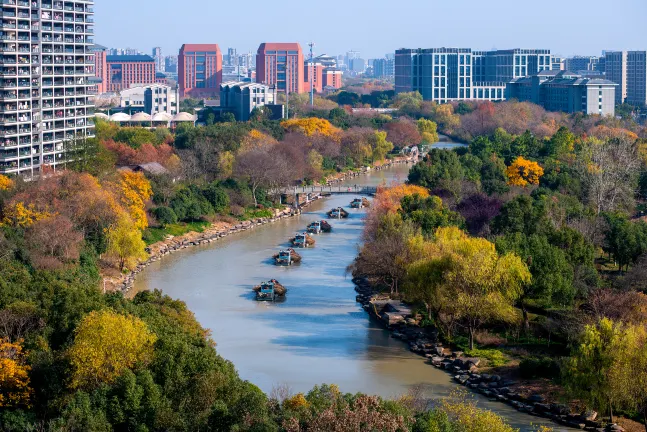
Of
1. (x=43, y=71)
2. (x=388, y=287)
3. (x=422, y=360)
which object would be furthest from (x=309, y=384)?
(x=43, y=71)

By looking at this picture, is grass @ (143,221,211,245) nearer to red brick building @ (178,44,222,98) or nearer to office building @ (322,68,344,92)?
red brick building @ (178,44,222,98)

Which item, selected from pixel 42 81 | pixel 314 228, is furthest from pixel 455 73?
pixel 42 81

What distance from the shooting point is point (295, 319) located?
38.3ft

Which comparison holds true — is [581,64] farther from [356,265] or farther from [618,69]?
[356,265]

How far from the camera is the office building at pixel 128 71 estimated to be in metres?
49.4

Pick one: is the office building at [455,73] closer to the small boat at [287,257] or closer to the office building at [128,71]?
the office building at [128,71]

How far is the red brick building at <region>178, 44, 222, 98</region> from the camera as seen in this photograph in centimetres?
5000

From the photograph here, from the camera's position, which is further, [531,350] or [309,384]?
[531,350]

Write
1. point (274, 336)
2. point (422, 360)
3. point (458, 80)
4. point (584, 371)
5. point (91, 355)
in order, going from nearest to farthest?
point (91, 355) < point (584, 371) < point (422, 360) < point (274, 336) < point (458, 80)

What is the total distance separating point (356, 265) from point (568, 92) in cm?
2369

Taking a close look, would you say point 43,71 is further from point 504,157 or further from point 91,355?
point 91,355

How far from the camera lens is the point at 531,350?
33.6ft

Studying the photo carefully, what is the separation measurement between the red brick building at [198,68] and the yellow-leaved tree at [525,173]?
32138 millimetres

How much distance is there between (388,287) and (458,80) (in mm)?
31741
